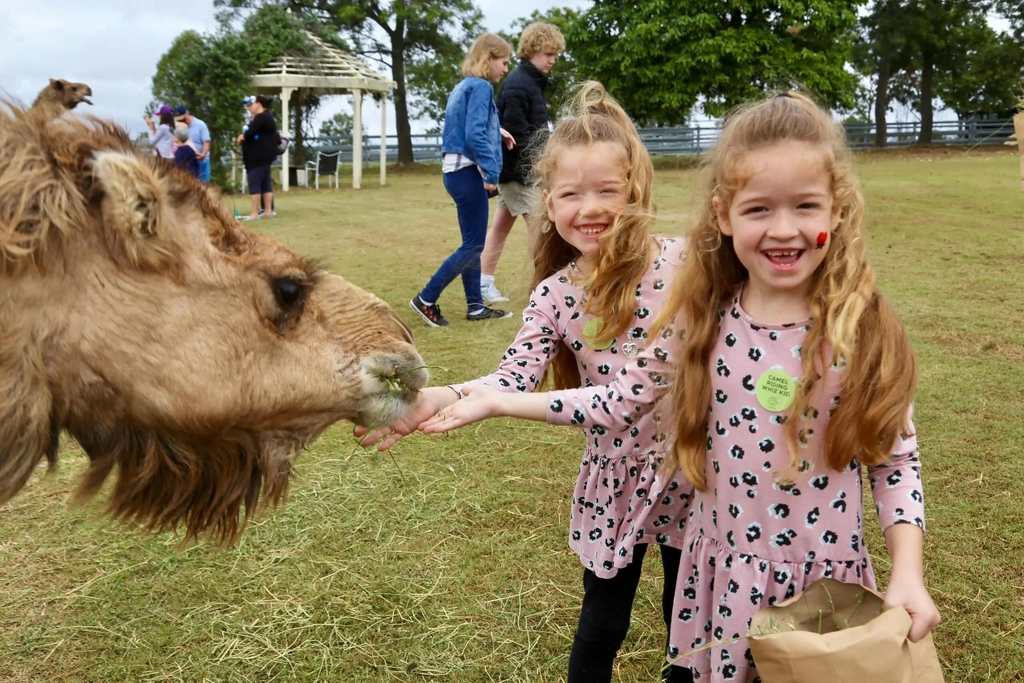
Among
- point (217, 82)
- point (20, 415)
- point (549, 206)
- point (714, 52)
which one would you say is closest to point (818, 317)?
point (549, 206)

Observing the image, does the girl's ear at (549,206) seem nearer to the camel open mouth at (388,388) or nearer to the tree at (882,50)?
the camel open mouth at (388,388)

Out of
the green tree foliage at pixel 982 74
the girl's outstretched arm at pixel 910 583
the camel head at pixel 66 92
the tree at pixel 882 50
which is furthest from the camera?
the tree at pixel 882 50

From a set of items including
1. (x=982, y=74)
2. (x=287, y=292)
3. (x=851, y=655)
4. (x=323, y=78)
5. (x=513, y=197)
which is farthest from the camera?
(x=982, y=74)

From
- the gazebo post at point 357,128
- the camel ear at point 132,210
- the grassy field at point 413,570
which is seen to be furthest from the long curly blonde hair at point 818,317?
the gazebo post at point 357,128

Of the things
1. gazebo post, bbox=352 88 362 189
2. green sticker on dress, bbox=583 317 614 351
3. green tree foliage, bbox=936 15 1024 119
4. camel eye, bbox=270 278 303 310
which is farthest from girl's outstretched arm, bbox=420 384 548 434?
green tree foliage, bbox=936 15 1024 119

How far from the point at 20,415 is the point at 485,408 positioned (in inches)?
43.3

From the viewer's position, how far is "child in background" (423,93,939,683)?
203 centimetres

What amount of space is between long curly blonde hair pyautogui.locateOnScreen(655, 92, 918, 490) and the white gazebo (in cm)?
2325

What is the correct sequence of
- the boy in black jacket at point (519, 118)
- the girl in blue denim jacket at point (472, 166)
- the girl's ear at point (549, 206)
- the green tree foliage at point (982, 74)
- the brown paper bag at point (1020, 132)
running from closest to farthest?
the girl's ear at point (549, 206) → the brown paper bag at point (1020, 132) → the girl in blue denim jacket at point (472, 166) → the boy in black jacket at point (519, 118) → the green tree foliage at point (982, 74)

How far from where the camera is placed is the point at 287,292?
7.38ft

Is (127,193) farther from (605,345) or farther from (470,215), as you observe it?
(470,215)

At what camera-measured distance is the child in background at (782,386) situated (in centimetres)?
203

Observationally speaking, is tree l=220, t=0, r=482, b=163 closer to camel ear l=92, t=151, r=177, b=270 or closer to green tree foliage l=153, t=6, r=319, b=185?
green tree foliage l=153, t=6, r=319, b=185

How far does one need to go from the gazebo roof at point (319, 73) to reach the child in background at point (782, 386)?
966 inches
